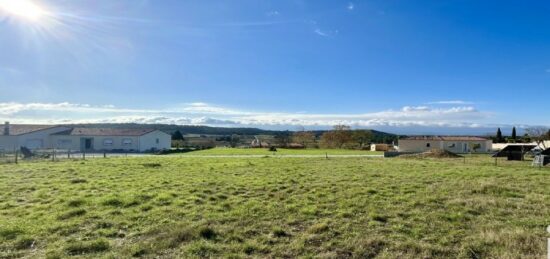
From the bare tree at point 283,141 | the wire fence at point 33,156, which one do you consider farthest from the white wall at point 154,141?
the bare tree at point 283,141

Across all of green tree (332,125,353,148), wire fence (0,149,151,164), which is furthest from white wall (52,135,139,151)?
green tree (332,125,353,148)

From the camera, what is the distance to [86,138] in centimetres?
5241

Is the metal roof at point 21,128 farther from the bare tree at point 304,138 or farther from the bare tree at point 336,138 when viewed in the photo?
the bare tree at point 336,138

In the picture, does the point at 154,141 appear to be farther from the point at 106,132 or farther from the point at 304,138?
the point at 304,138

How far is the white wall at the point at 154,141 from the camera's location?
5212cm

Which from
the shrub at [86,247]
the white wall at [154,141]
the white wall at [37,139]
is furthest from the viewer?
the white wall at [154,141]

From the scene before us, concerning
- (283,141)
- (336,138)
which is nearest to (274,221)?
(336,138)

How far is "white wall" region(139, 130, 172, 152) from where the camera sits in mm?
52125

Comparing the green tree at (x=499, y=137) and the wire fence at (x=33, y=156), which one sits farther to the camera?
the green tree at (x=499, y=137)

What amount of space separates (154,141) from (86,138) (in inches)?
367

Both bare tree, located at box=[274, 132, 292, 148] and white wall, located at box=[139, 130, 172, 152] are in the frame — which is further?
bare tree, located at box=[274, 132, 292, 148]

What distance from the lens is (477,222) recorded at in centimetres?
717

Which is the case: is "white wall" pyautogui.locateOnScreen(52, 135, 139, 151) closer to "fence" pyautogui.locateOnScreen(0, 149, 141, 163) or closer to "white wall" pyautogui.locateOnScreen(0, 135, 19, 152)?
"white wall" pyautogui.locateOnScreen(0, 135, 19, 152)

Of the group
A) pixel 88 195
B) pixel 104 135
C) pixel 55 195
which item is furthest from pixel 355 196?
pixel 104 135
